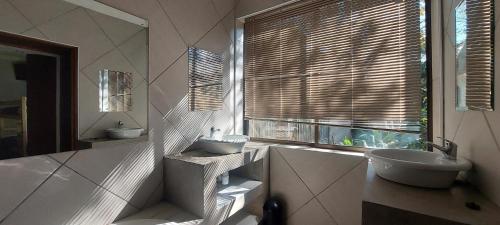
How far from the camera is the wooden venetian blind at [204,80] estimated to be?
206 cm

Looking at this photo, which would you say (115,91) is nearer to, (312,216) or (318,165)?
(318,165)

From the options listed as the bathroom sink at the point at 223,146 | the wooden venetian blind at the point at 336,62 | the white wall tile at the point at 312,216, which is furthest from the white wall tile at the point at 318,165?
the bathroom sink at the point at 223,146

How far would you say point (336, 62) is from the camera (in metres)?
2.02

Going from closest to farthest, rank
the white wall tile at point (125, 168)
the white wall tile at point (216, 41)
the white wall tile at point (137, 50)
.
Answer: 1. the white wall tile at point (125, 168)
2. the white wall tile at point (137, 50)
3. the white wall tile at point (216, 41)

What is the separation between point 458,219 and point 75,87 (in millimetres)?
1850

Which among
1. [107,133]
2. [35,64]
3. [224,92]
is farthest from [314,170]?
[35,64]

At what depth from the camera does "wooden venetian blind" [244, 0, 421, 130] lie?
172 cm

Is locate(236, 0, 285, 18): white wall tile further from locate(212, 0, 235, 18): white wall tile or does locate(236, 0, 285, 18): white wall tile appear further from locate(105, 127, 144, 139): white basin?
locate(105, 127, 144, 139): white basin

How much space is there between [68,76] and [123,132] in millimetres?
459

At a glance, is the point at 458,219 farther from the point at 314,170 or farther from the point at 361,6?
the point at 361,6

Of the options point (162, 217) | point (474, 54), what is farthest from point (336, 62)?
point (162, 217)

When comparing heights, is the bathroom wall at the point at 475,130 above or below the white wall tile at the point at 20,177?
above

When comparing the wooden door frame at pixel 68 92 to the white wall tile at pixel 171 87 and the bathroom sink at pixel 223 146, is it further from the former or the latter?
the bathroom sink at pixel 223 146

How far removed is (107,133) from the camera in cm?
148
